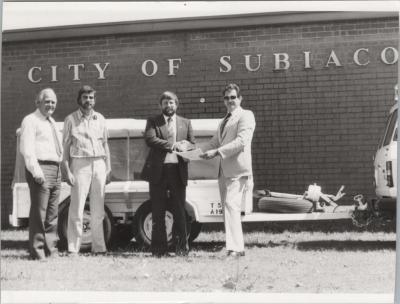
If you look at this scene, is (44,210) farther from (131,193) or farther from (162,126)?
(162,126)

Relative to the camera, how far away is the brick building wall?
17.4 feet

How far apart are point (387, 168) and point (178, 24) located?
2.17 metres

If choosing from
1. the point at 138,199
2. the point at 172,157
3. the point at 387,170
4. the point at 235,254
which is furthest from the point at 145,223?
the point at 387,170

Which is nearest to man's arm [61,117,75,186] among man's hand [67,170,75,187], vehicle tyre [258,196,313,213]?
man's hand [67,170,75,187]

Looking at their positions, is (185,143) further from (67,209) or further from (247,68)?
(67,209)

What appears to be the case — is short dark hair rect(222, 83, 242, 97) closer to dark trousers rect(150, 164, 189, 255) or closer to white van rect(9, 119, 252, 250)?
white van rect(9, 119, 252, 250)

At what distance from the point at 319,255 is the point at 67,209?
2216 mm

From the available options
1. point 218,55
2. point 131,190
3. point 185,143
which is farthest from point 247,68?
point 131,190

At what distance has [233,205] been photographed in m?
5.30

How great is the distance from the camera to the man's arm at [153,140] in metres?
5.39

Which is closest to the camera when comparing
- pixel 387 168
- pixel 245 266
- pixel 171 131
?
pixel 245 266

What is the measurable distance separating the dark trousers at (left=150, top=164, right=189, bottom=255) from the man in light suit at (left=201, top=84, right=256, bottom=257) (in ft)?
1.08

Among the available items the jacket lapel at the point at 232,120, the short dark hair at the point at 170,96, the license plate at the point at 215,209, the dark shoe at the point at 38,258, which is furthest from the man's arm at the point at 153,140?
the dark shoe at the point at 38,258

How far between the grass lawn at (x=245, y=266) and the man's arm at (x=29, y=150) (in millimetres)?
548
